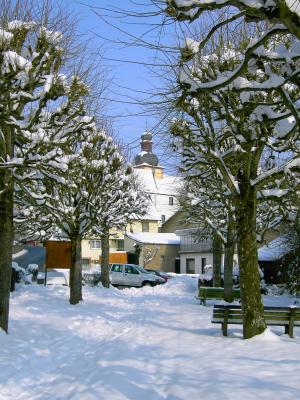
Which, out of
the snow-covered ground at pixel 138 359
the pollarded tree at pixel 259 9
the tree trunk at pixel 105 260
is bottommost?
the snow-covered ground at pixel 138 359

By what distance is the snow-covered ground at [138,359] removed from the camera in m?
6.78

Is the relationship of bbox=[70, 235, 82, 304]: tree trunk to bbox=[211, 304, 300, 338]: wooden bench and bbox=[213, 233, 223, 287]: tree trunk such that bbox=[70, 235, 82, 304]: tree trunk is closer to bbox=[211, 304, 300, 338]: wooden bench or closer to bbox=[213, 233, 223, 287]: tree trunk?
bbox=[211, 304, 300, 338]: wooden bench

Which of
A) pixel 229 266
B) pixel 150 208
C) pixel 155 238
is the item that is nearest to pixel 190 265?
pixel 155 238

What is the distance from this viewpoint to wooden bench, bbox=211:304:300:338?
11.4 meters

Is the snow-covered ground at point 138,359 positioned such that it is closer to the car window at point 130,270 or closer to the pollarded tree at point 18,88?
the pollarded tree at point 18,88

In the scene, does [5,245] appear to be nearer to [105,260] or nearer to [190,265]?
[105,260]

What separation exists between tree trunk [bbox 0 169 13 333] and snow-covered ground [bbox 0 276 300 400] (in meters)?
0.53

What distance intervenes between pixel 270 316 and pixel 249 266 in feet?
4.70

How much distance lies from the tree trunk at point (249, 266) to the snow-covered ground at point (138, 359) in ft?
1.09

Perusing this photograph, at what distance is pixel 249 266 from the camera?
1073cm

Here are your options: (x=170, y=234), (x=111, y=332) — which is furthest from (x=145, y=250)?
(x=111, y=332)

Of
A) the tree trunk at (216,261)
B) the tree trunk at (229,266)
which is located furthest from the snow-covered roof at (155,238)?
the tree trunk at (229,266)

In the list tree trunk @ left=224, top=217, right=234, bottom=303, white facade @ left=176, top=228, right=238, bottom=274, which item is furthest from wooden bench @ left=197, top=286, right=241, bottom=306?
white facade @ left=176, top=228, right=238, bottom=274

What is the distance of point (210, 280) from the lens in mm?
28438
